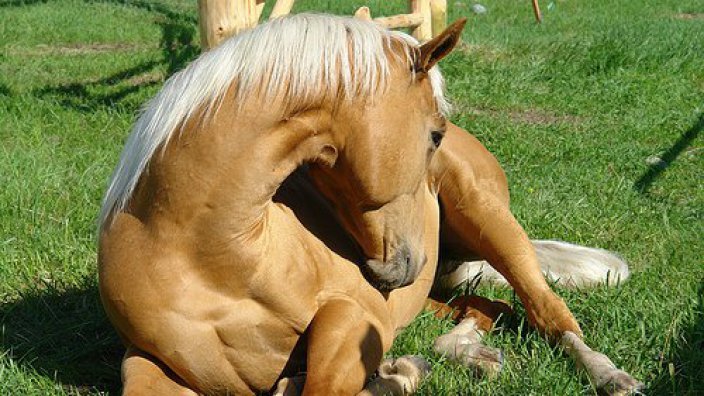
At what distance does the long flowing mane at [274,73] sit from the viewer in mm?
2873

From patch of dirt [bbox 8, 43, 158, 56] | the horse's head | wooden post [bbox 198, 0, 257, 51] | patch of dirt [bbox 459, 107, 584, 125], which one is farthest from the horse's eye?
patch of dirt [bbox 8, 43, 158, 56]

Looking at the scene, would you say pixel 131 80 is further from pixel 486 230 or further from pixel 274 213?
pixel 274 213

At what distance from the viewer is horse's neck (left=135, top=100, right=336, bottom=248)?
Result: 2.86 m

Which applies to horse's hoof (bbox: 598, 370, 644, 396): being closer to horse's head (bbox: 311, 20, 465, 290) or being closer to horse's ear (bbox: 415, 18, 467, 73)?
horse's head (bbox: 311, 20, 465, 290)

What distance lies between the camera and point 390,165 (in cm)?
304

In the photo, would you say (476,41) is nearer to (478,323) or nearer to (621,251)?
(621,251)

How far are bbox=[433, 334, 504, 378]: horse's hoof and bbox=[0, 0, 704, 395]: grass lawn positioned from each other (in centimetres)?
4

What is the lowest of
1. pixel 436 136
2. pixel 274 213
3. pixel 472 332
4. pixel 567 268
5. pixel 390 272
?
pixel 567 268

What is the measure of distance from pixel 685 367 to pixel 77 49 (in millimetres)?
Answer: 8868

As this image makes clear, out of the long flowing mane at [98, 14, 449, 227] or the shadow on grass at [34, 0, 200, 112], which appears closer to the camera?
the long flowing mane at [98, 14, 449, 227]

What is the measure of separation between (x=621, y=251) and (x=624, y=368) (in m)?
1.69

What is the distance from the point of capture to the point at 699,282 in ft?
14.6

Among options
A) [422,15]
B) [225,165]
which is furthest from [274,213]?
[422,15]

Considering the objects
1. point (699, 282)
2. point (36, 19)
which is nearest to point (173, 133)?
point (699, 282)
